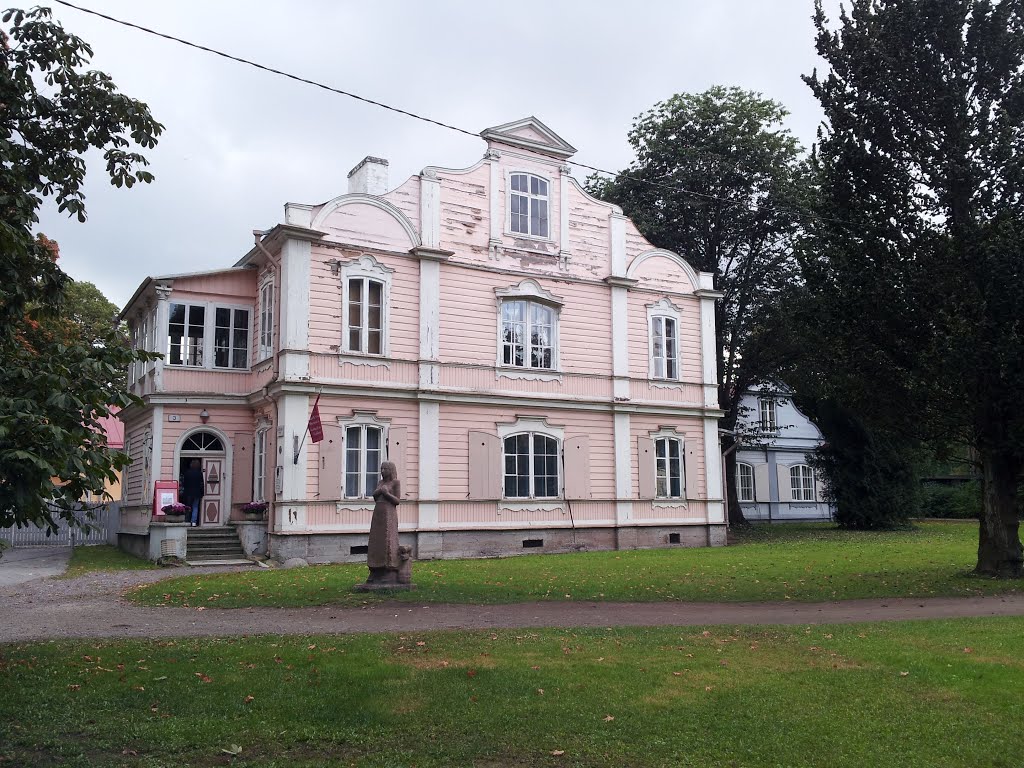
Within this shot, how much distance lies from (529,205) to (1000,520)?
14.4 metres

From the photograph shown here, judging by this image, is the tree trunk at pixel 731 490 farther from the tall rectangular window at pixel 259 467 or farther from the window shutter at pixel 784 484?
the tall rectangular window at pixel 259 467

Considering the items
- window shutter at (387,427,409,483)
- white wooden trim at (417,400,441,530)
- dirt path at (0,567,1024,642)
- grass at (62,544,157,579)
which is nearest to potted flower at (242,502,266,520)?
grass at (62,544,157,579)

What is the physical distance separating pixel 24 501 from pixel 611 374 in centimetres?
2047

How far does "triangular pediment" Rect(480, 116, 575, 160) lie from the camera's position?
80.1ft

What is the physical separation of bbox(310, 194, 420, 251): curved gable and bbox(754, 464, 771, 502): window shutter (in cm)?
2586

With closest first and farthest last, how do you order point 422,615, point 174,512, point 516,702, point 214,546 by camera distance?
point 516,702, point 422,615, point 174,512, point 214,546

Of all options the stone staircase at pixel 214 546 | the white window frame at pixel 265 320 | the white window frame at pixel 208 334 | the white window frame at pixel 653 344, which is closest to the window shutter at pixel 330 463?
the stone staircase at pixel 214 546

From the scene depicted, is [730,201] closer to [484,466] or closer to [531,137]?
[531,137]

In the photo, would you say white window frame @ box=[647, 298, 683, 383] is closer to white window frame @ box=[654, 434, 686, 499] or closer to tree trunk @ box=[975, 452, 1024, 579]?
white window frame @ box=[654, 434, 686, 499]

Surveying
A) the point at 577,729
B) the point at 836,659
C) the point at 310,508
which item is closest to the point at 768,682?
the point at 836,659

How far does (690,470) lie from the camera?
2667cm

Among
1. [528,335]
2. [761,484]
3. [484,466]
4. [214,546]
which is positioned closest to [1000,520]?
[484,466]

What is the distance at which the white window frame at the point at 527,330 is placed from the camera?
2389 cm

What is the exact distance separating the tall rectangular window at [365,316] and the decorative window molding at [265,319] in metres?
2.06
